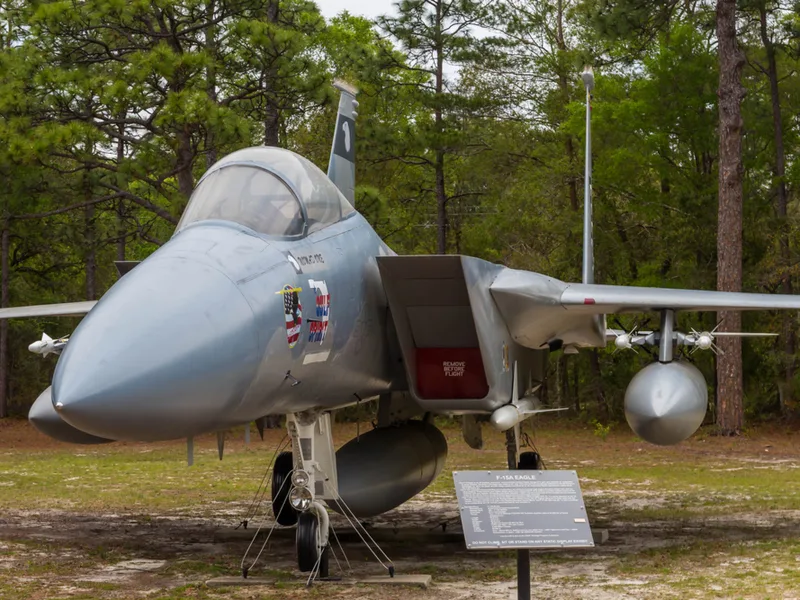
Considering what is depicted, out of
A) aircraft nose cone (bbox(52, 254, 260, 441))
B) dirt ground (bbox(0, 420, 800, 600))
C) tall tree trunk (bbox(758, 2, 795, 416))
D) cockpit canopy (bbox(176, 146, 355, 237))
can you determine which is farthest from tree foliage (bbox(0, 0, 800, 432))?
aircraft nose cone (bbox(52, 254, 260, 441))

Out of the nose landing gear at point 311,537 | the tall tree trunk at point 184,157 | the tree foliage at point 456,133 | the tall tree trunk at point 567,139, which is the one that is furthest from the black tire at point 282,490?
the tall tree trunk at point 567,139

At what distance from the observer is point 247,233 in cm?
652

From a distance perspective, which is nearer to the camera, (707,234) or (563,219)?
(707,234)

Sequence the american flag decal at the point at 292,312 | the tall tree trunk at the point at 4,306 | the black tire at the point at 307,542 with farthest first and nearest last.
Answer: the tall tree trunk at the point at 4,306 → the black tire at the point at 307,542 → the american flag decal at the point at 292,312

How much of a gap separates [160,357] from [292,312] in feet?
4.37

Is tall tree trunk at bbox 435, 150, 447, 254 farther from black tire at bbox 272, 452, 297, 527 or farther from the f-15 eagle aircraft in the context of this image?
the f-15 eagle aircraft

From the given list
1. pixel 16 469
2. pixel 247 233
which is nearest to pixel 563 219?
pixel 16 469

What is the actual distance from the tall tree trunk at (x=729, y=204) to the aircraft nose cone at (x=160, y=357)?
52.7 feet

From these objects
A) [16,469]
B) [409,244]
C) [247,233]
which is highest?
[409,244]

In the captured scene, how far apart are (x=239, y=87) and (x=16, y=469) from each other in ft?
26.3

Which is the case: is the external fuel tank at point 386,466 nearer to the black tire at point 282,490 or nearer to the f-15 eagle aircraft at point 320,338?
the f-15 eagle aircraft at point 320,338

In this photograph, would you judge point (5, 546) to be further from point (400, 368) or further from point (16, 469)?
point (16, 469)

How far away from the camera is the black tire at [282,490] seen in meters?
10.8

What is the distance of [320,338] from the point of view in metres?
6.84
